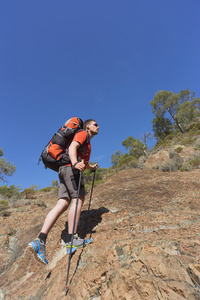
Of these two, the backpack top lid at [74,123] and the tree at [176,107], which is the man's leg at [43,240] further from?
the tree at [176,107]

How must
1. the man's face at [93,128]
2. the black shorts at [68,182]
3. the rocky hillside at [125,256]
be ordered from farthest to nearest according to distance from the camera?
the man's face at [93,128], the black shorts at [68,182], the rocky hillside at [125,256]

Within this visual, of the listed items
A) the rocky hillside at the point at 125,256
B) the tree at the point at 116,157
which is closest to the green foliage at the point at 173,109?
the tree at the point at 116,157

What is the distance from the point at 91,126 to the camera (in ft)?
10.2

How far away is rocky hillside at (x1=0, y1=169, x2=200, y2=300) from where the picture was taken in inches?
53.3

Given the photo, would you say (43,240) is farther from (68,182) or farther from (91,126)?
(91,126)

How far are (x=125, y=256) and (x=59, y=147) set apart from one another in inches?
70.4

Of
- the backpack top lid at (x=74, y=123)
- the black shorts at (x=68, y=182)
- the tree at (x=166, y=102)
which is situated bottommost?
the black shorts at (x=68, y=182)

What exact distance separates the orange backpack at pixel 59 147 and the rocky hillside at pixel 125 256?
140cm

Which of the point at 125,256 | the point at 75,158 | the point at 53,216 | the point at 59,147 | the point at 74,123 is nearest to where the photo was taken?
the point at 125,256

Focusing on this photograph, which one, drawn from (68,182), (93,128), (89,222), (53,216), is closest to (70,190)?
(68,182)

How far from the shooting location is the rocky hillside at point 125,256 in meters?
1.35

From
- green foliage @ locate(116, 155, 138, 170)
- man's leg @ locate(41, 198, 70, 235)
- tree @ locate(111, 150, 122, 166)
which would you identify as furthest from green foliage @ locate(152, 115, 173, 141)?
man's leg @ locate(41, 198, 70, 235)

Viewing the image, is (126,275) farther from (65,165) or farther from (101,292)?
(65,165)

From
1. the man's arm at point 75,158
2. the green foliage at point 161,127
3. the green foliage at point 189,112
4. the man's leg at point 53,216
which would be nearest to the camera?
the man's leg at point 53,216
